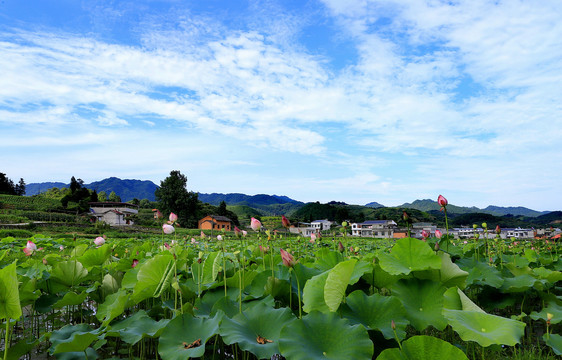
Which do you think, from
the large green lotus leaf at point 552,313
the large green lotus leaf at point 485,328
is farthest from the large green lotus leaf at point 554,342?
the large green lotus leaf at point 485,328

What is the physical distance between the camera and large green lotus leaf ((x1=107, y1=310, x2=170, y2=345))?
140 cm

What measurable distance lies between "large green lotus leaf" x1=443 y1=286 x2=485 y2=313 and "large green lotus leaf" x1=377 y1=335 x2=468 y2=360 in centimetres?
44

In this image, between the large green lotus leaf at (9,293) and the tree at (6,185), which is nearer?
the large green lotus leaf at (9,293)

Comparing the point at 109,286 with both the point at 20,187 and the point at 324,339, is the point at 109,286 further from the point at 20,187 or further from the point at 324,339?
the point at 20,187

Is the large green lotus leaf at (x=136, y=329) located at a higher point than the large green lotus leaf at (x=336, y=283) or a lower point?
lower

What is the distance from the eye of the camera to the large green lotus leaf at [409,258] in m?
1.63

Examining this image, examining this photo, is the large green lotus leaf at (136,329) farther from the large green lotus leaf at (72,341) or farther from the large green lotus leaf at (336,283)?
the large green lotus leaf at (336,283)

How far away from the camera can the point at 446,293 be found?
4.87 feet

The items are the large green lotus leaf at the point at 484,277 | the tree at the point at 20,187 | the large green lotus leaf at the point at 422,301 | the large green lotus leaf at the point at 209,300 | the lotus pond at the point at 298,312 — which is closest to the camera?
the lotus pond at the point at 298,312

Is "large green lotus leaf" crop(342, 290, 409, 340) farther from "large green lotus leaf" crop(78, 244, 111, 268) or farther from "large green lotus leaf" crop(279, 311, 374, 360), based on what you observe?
"large green lotus leaf" crop(78, 244, 111, 268)

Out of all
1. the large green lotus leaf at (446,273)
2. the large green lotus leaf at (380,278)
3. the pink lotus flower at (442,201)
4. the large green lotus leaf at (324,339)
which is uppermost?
the pink lotus flower at (442,201)

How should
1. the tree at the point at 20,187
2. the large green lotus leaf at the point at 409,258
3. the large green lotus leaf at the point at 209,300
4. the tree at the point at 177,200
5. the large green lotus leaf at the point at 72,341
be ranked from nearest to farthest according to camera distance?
1. the large green lotus leaf at the point at 72,341
2. the large green lotus leaf at the point at 409,258
3. the large green lotus leaf at the point at 209,300
4. the tree at the point at 177,200
5. the tree at the point at 20,187

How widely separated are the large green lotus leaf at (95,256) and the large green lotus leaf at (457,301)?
98.6 inches

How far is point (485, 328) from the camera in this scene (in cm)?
123
